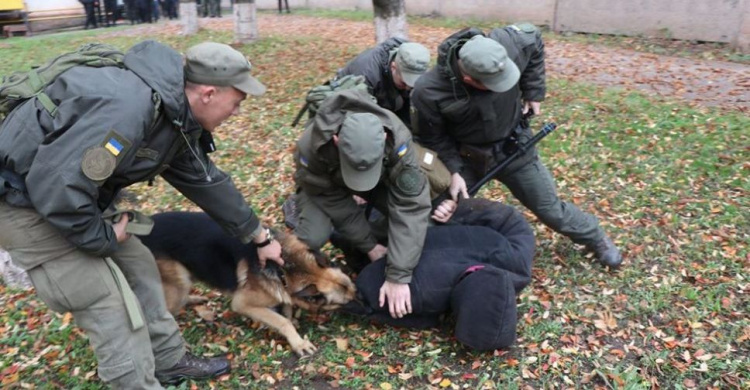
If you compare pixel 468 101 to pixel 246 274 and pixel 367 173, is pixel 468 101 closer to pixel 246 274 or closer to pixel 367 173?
pixel 367 173

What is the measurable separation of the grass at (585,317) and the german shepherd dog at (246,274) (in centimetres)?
29

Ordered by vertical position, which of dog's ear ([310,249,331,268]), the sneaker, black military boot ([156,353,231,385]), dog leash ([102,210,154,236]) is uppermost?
dog leash ([102,210,154,236])

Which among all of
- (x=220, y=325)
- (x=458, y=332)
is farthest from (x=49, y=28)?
(x=458, y=332)

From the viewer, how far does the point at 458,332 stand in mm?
3275

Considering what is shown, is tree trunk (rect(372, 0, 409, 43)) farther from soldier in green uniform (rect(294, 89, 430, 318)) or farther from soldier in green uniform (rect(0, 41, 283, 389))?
soldier in green uniform (rect(0, 41, 283, 389))

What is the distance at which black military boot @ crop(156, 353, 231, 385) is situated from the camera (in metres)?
3.23

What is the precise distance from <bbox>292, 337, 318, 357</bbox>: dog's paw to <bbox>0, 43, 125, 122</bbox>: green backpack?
2.01m

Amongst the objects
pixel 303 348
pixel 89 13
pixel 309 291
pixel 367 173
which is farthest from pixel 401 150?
pixel 89 13

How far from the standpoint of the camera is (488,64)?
3500 millimetres

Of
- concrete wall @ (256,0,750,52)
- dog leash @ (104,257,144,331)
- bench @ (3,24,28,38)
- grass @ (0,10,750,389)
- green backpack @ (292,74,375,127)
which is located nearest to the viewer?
dog leash @ (104,257,144,331)

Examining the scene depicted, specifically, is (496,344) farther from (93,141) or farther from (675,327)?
(93,141)

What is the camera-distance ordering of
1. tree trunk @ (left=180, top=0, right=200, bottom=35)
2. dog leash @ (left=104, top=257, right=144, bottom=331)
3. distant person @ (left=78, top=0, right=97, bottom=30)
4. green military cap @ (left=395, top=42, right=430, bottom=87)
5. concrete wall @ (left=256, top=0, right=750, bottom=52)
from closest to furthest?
dog leash @ (left=104, top=257, right=144, bottom=331), green military cap @ (left=395, top=42, right=430, bottom=87), concrete wall @ (left=256, top=0, right=750, bottom=52), tree trunk @ (left=180, top=0, right=200, bottom=35), distant person @ (left=78, top=0, right=97, bottom=30)

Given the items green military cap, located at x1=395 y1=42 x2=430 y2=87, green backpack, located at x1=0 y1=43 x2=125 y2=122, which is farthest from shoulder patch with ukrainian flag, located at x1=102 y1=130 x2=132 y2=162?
green military cap, located at x1=395 y1=42 x2=430 y2=87

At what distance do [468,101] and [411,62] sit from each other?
90 cm
